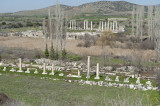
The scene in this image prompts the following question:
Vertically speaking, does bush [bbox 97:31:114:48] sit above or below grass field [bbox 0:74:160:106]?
above

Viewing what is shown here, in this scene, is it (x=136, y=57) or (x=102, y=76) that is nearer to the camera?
(x=102, y=76)

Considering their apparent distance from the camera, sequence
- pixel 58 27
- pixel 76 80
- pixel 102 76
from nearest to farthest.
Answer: pixel 76 80 < pixel 102 76 < pixel 58 27

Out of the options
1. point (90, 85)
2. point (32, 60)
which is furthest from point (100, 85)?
point (32, 60)

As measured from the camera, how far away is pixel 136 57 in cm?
2922

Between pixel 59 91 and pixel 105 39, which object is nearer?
pixel 59 91

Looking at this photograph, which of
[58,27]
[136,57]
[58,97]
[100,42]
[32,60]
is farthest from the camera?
[100,42]

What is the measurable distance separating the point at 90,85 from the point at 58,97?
18.4 feet

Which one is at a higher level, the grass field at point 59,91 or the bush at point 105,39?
the bush at point 105,39

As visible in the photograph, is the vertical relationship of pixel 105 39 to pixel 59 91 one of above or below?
above

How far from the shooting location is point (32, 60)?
32250 millimetres

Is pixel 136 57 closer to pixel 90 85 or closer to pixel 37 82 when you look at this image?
pixel 90 85

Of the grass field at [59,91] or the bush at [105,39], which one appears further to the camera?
the bush at [105,39]

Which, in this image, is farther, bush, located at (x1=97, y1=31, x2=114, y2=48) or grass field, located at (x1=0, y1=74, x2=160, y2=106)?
bush, located at (x1=97, y1=31, x2=114, y2=48)

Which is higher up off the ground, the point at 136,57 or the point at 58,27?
the point at 58,27
